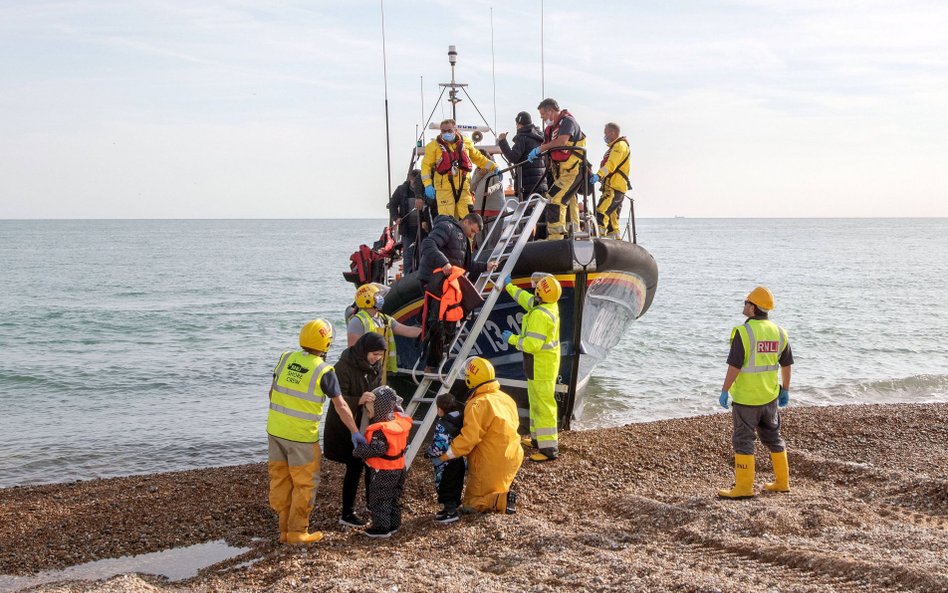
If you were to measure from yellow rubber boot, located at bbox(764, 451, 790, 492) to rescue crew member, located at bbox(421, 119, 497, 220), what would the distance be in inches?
142

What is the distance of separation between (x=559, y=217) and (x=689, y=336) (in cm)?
1310

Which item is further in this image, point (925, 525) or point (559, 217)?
point (559, 217)

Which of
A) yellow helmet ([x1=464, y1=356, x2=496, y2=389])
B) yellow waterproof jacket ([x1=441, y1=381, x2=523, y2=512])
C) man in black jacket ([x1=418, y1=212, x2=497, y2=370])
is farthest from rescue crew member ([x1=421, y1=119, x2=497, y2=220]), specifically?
yellow waterproof jacket ([x1=441, y1=381, x2=523, y2=512])

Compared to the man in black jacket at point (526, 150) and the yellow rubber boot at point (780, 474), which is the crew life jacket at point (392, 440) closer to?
the yellow rubber boot at point (780, 474)

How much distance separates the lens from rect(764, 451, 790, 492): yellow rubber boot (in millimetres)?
6219

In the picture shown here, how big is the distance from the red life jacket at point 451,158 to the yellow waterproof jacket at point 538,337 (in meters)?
1.65

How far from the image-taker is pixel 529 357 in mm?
7070

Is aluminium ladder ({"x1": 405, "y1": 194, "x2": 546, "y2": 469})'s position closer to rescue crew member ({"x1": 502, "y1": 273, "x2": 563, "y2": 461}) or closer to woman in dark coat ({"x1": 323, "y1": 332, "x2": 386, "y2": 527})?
rescue crew member ({"x1": 502, "y1": 273, "x2": 563, "y2": 461})

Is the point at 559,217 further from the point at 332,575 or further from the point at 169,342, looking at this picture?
the point at 169,342

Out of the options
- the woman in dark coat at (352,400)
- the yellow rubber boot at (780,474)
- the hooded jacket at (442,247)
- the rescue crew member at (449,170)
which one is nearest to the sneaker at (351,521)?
the woman in dark coat at (352,400)

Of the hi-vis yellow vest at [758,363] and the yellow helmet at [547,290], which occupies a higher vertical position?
the yellow helmet at [547,290]

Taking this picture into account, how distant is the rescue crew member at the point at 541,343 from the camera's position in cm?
687

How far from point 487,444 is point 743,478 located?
72.5 inches

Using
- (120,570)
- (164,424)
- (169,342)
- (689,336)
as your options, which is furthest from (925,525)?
(169,342)
